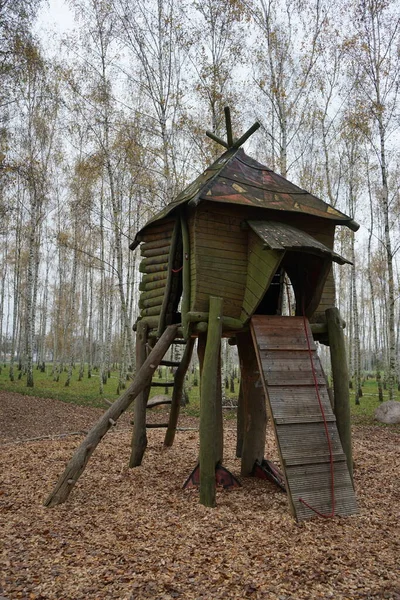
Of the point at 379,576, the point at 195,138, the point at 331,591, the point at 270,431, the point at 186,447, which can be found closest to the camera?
the point at 331,591

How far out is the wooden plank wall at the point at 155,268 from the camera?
723 centimetres

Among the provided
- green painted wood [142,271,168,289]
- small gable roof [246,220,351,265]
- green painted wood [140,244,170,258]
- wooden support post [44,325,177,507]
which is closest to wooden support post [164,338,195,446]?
green painted wood [142,271,168,289]

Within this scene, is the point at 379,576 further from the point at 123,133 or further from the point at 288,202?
the point at 123,133

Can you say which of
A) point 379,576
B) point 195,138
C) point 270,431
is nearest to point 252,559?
point 379,576

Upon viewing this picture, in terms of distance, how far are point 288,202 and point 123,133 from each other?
11.7 m

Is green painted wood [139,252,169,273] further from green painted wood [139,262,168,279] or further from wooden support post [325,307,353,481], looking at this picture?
wooden support post [325,307,353,481]

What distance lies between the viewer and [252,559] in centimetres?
416

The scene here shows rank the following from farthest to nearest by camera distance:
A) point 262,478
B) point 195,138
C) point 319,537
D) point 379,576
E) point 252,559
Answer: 1. point 195,138
2. point 262,478
3. point 319,537
4. point 252,559
5. point 379,576

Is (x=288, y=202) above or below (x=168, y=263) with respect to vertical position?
above

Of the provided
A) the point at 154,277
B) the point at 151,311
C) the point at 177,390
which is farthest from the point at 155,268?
the point at 177,390

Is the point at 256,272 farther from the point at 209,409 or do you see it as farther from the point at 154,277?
the point at 154,277

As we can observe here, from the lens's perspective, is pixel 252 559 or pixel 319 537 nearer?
pixel 252 559

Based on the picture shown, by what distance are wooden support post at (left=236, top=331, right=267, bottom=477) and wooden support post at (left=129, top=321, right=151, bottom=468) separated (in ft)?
5.36

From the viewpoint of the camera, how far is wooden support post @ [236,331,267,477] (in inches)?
275
